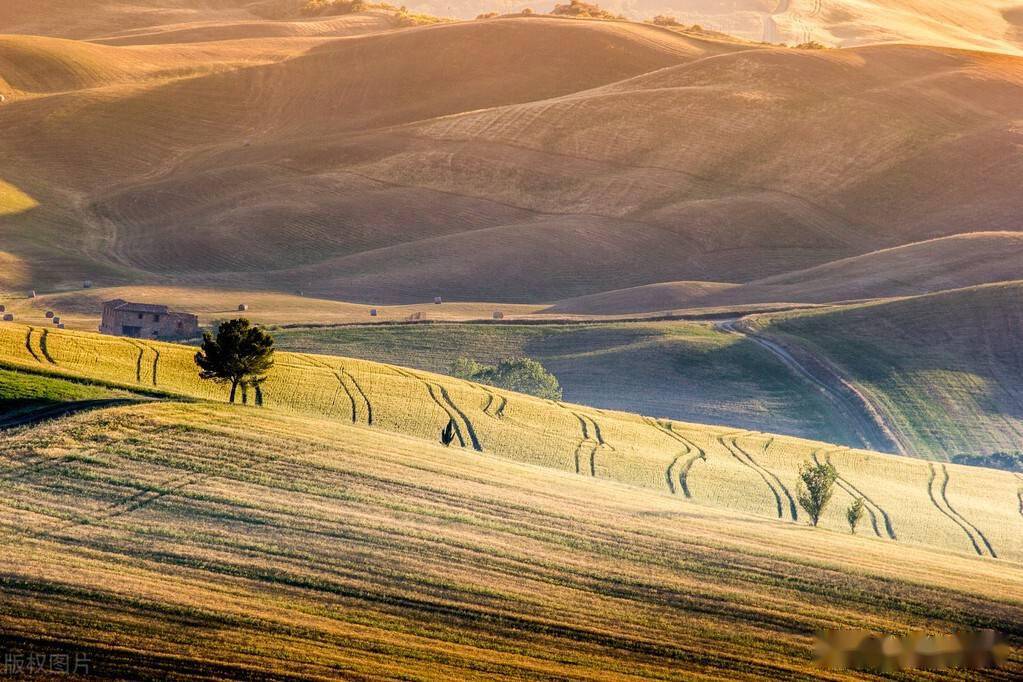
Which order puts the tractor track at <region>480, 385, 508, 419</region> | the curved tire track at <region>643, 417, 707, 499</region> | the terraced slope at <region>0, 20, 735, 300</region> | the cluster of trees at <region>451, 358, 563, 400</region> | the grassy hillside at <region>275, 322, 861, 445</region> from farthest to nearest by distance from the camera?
the terraced slope at <region>0, 20, 735, 300</region>
the grassy hillside at <region>275, 322, 861, 445</region>
the cluster of trees at <region>451, 358, 563, 400</region>
the tractor track at <region>480, 385, 508, 419</region>
the curved tire track at <region>643, 417, 707, 499</region>

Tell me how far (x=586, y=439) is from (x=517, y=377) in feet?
72.4

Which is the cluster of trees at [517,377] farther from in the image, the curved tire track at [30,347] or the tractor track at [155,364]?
the curved tire track at [30,347]

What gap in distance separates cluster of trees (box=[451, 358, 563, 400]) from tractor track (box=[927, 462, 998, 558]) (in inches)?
821

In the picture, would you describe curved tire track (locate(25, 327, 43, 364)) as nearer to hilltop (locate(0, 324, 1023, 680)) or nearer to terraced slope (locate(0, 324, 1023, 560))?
terraced slope (locate(0, 324, 1023, 560))

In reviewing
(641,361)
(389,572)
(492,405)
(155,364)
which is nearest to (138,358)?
(155,364)

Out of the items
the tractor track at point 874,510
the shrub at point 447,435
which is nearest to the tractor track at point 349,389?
the shrub at point 447,435

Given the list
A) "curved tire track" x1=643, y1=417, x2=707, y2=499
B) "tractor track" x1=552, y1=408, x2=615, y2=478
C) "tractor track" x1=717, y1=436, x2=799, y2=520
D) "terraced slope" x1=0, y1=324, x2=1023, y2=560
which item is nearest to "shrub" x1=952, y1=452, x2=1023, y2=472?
"terraced slope" x1=0, y1=324, x2=1023, y2=560

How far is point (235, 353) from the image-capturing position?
42.2m

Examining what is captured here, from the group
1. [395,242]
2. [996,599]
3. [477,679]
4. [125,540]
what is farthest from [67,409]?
[395,242]

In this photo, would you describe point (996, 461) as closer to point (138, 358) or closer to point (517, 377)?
point (517, 377)

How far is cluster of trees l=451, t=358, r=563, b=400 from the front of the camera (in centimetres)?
7219

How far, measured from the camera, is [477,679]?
22734mm

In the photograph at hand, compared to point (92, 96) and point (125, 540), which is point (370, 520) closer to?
point (125, 540)

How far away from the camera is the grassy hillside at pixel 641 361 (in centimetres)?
7631
